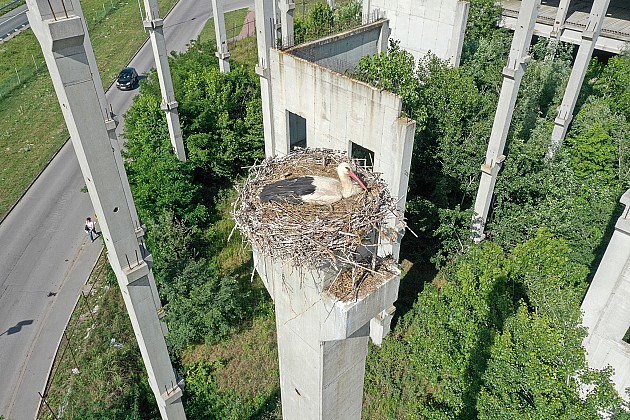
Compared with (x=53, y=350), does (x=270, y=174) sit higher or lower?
higher

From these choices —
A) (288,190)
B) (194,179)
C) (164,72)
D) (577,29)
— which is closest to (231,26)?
(194,179)

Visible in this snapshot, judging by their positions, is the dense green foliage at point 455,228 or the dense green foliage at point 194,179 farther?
the dense green foliage at point 194,179

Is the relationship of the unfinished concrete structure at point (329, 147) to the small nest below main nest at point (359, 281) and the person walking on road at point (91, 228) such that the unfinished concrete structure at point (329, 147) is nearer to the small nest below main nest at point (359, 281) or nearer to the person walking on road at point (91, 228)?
the small nest below main nest at point (359, 281)

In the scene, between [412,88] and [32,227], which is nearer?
[412,88]

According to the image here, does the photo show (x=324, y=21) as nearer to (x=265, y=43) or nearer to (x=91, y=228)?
(x=265, y=43)

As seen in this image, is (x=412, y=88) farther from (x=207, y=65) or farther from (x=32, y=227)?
(x=32, y=227)

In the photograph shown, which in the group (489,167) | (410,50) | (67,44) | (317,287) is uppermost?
(67,44)

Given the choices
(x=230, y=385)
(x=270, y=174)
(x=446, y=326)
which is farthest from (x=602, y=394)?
(x=230, y=385)

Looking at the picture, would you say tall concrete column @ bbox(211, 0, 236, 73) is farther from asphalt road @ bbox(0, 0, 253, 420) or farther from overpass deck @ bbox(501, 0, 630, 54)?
overpass deck @ bbox(501, 0, 630, 54)

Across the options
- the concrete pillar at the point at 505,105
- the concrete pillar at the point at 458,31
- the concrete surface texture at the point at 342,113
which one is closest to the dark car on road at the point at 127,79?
the concrete surface texture at the point at 342,113
